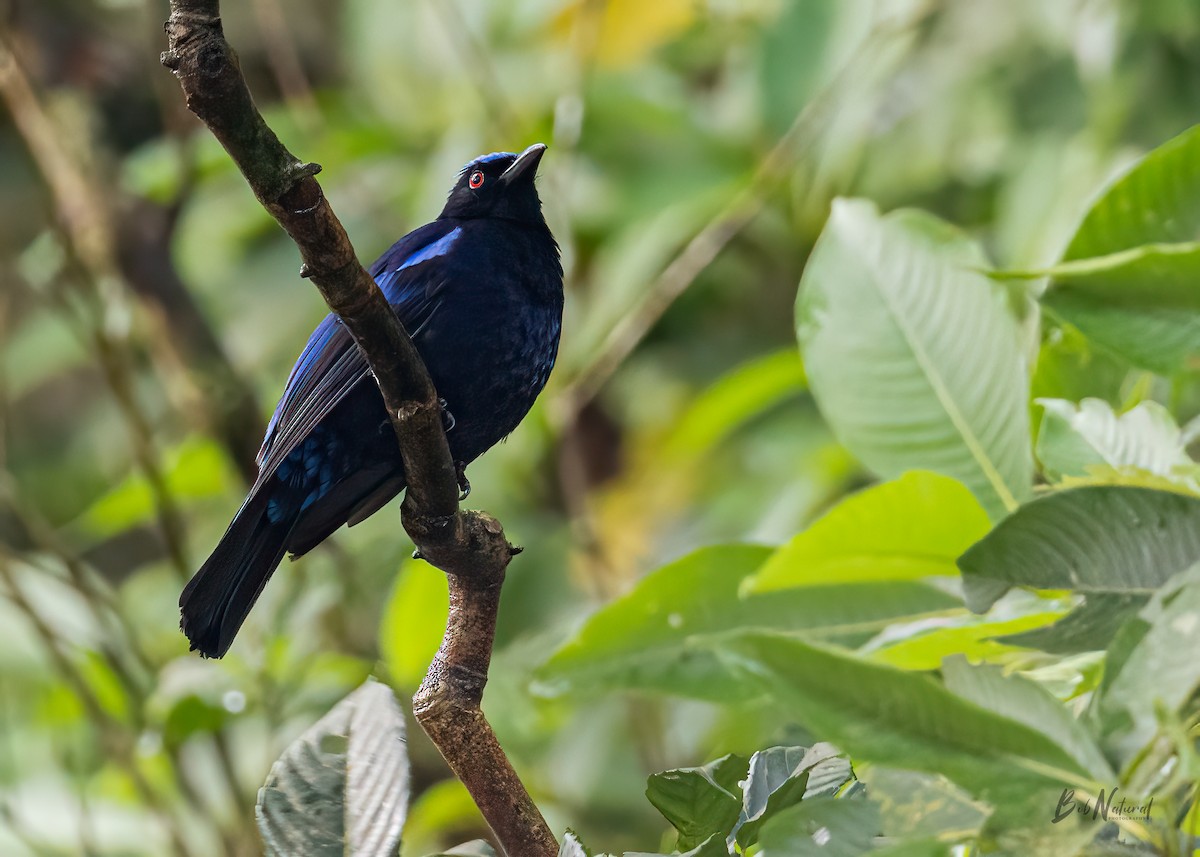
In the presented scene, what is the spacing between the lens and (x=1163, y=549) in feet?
4.83

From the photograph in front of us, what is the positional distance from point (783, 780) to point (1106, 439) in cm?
68

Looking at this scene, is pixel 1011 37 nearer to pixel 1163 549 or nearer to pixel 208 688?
pixel 208 688

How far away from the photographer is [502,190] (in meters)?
3.13

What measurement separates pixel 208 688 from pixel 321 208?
6.71 ft

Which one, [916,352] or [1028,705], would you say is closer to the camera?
[1028,705]

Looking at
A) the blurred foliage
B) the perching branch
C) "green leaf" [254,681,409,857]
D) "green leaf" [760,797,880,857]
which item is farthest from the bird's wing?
"green leaf" [760,797,880,857]

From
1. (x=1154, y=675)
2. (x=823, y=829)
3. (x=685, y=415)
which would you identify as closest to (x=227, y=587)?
(x=823, y=829)

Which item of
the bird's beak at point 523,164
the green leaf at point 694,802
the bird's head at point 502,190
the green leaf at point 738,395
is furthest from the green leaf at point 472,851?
the green leaf at point 738,395

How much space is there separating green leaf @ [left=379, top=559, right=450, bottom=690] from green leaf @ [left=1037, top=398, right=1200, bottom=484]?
1.94 metres

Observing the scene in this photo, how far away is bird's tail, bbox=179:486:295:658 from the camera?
2.37 metres

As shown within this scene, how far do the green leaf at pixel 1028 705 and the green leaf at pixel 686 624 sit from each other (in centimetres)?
82

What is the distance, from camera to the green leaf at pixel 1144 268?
1746mm

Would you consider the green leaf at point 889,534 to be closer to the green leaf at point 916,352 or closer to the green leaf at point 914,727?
the green leaf at point 916,352

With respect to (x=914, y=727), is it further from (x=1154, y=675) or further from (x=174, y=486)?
(x=174, y=486)
